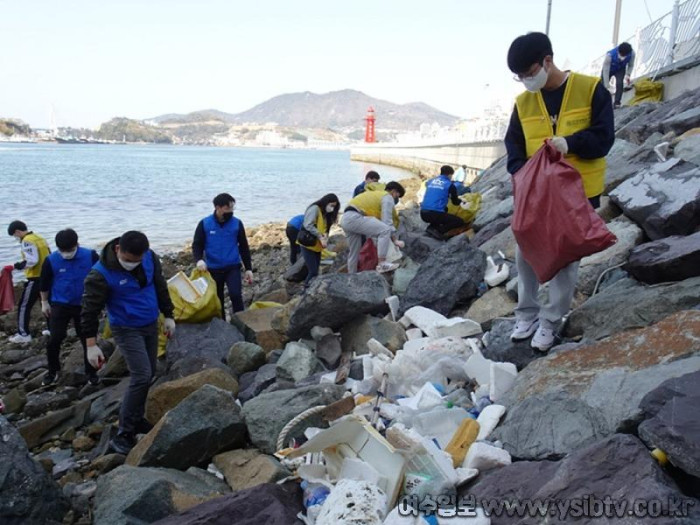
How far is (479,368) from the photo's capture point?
3.84m

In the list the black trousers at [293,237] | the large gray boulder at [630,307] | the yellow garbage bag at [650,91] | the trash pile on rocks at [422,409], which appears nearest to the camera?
the trash pile on rocks at [422,409]

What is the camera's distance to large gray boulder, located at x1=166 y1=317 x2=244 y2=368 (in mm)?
5734

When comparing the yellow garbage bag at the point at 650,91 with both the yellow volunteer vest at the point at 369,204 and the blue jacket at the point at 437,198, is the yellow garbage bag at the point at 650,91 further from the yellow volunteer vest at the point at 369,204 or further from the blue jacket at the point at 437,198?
the yellow volunteer vest at the point at 369,204

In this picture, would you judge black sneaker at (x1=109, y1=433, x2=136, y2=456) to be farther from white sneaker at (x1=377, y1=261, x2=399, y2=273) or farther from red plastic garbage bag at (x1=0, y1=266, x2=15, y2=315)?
red plastic garbage bag at (x1=0, y1=266, x2=15, y2=315)

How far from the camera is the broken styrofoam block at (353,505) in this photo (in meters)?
2.50

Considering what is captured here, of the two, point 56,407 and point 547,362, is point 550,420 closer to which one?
point 547,362

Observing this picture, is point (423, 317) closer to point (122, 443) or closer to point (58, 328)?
point (122, 443)

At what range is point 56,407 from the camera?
18.9 feet

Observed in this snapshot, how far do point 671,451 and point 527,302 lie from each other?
178 centimetres

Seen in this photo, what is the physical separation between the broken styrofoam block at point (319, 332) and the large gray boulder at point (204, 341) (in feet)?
3.17

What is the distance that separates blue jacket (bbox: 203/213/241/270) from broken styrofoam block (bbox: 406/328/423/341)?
2534 millimetres

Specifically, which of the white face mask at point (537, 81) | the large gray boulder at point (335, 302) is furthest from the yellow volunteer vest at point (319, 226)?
the white face mask at point (537, 81)

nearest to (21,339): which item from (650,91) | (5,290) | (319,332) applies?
(5,290)

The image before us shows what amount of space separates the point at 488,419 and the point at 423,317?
194cm
